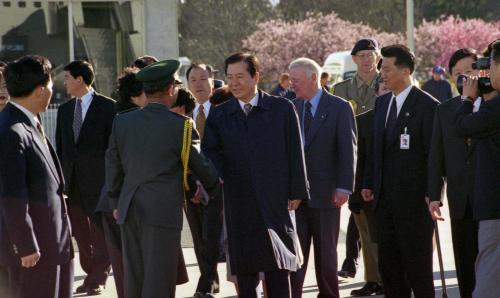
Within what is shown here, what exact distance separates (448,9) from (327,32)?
34.1 feet

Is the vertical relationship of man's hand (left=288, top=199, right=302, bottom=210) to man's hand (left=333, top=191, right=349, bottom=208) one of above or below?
above

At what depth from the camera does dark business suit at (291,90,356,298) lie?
856cm

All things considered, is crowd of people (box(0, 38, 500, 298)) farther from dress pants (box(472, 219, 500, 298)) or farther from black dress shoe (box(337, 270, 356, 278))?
black dress shoe (box(337, 270, 356, 278))

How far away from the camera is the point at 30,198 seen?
20.5 ft

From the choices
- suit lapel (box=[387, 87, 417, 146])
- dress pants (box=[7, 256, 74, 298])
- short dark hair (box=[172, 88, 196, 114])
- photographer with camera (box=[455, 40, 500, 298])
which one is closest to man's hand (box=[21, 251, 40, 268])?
dress pants (box=[7, 256, 74, 298])

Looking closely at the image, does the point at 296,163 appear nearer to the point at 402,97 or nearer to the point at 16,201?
the point at 402,97

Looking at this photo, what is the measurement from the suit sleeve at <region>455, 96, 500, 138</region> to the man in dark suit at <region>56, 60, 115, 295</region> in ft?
12.2

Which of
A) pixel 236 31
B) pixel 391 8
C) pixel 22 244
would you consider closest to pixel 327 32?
pixel 236 31

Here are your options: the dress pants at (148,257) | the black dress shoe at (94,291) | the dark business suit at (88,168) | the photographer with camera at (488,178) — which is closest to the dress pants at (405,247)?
the photographer with camera at (488,178)

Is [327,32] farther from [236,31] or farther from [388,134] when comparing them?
[388,134]

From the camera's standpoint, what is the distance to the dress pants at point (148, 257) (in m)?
6.84

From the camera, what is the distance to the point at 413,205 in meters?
7.87

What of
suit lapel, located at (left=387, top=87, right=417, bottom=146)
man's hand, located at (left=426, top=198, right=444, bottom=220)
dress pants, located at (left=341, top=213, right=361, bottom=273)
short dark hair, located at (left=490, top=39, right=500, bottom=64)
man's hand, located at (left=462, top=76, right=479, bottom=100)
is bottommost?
dress pants, located at (left=341, top=213, right=361, bottom=273)

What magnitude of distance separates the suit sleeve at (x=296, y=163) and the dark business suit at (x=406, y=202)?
0.82m
